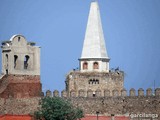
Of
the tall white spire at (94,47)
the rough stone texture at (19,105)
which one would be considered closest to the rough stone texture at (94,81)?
the tall white spire at (94,47)

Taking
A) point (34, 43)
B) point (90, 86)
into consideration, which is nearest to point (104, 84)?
point (90, 86)

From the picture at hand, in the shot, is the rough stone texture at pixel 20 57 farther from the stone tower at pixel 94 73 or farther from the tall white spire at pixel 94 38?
the tall white spire at pixel 94 38

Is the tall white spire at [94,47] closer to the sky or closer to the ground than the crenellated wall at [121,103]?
closer to the sky

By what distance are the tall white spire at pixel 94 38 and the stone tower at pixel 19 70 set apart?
713 centimetres

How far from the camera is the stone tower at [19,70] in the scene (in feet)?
348

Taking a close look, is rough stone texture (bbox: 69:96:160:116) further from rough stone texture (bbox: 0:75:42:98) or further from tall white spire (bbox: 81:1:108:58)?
tall white spire (bbox: 81:1:108:58)

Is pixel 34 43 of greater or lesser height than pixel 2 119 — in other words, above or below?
above

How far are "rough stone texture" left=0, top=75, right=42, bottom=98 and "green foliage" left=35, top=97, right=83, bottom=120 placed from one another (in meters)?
5.11

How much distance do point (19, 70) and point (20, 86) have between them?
1497 mm

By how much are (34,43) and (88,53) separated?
23.8 feet

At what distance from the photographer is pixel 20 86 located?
10638 centimetres

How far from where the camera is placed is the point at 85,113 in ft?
345

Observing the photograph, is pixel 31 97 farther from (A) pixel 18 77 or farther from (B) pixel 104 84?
(B) pixel 104 84

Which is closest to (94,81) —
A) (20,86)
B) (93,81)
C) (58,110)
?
(93,81)
